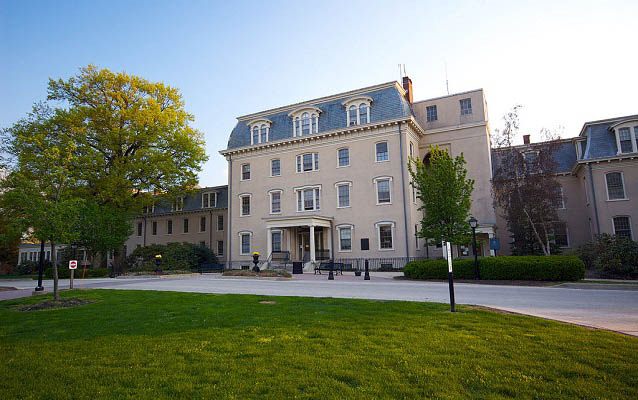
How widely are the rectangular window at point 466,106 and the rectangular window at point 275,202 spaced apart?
56.7ft

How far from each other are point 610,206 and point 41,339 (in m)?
33.4

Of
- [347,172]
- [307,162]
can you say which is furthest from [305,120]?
[347,172]

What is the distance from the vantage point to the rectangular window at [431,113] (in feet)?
112

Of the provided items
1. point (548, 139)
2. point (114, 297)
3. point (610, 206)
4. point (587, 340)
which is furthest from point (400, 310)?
point (610, 206)

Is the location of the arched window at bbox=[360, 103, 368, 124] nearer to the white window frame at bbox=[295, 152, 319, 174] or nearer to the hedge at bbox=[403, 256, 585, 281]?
the white window frame at bbox=[295, 152, 319, 174]

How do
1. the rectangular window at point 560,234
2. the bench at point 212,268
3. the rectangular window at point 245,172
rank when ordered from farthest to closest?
the rectangular window at point 245,172 → the bench at point 212,268 → the rectangular window at point 560,234

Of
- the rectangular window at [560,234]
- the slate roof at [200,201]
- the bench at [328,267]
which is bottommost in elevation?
the bench at [328,267]

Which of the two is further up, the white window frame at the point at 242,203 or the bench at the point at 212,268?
Answer: the white window frame at the point at 242,203

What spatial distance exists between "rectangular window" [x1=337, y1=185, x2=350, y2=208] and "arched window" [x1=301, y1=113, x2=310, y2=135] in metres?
5.96

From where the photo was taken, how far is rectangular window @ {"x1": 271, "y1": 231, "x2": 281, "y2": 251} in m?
33.8

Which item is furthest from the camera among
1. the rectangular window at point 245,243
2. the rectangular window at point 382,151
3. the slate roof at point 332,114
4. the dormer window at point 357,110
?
the rectangular window at point 245,243

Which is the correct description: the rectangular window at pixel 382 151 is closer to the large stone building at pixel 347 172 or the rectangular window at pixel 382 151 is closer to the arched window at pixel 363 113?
the large stone building at pixel 347 172

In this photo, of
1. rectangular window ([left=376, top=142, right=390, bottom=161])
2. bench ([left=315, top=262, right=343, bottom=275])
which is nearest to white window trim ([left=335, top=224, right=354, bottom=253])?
bench ([left=315, top=262, right=343, bottom=275])

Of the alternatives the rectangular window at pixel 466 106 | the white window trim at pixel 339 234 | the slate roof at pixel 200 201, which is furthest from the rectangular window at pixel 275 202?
the rectangular window at pixel 466 106
